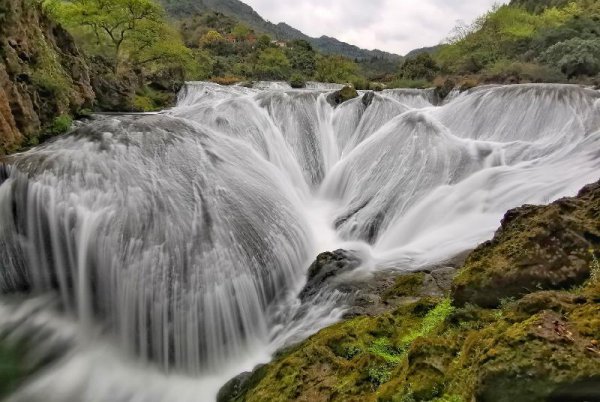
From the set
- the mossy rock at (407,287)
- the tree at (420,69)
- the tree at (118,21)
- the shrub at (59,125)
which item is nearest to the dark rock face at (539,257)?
the mossy rock at (407,287)

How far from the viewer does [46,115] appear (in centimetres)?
913

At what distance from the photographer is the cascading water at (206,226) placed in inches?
221

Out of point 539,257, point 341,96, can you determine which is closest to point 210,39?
point 341,96

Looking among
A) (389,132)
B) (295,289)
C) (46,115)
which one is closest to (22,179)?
(46,115)

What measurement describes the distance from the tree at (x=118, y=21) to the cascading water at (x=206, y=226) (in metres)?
11.6

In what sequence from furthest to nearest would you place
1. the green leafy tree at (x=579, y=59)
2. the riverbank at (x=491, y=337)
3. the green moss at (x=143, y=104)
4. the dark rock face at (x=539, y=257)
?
the green leafy tree at (x=579, y=59), the green moss at (x=143, y=104), the dark rock face at (x=539, y=257), the riverbank at (x=491, y=337)

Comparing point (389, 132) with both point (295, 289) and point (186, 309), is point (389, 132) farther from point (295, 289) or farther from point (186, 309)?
point (186, 309)

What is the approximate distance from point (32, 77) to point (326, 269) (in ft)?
25.5

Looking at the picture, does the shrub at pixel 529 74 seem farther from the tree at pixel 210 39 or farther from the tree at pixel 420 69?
the tree at pixel 210 39

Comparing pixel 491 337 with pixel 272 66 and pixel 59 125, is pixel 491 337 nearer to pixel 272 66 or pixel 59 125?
pixel 59 125

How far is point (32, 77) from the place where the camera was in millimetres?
9016

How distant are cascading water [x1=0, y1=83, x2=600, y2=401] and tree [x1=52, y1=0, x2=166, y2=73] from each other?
11645 mm

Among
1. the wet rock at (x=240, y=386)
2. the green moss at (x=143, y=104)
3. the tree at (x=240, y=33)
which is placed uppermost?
the tree at (x=240, y=33)

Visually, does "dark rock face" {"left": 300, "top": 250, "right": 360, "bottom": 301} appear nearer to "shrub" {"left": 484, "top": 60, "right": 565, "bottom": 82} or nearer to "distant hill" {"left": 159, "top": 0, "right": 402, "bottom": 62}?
"shrub" {"left": 484, "top": 60, "right": 565, "bottom": 82}
